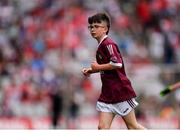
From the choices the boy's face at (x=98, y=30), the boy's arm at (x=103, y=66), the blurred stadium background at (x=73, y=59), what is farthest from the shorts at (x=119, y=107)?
the blurred stadium background at (x=73, y=59)

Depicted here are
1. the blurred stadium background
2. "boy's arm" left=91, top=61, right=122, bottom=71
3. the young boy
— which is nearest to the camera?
"boy's arm" left=91, top=61, right=122, bottom=71

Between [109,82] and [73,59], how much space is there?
10168 millimetres

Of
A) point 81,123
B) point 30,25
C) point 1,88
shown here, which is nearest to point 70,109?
point 81,123

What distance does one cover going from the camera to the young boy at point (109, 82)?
10.3 m

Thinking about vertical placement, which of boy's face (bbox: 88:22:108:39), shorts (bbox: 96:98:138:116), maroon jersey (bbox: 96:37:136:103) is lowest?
shorts (bbox: 96:98:138:116)

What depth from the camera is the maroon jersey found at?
10281 millimetres

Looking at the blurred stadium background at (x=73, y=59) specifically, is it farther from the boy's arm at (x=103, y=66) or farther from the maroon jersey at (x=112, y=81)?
the boy's arm at (x=103, y=66)

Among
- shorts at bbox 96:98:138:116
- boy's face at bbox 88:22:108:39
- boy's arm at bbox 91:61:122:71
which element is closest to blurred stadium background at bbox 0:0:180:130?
shorts at bbox 96:98:138:116

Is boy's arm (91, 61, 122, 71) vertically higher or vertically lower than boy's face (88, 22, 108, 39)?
lower

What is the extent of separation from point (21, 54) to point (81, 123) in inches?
118

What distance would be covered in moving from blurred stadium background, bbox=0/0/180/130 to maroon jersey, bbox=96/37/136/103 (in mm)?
7220

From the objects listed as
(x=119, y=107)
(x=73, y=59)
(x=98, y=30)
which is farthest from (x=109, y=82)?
(x=73, y=59)

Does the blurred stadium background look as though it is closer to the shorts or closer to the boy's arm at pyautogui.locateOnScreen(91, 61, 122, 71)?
the shorts

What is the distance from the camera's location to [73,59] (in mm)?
20531
